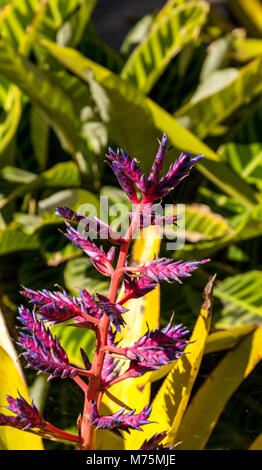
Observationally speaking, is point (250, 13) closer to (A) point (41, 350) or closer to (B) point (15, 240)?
(B) point (15, 240)

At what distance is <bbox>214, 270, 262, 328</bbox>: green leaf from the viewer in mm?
906

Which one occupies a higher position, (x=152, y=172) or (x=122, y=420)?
(x=152, y=172)

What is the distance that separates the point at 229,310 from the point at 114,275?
674mm

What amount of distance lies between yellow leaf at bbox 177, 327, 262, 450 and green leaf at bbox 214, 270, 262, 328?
42 cm

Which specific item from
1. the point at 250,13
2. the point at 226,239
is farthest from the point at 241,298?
the point at 250,13

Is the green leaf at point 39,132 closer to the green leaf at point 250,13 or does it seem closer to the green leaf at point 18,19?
the green leaf at point 18,19

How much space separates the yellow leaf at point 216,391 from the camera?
47 centimetres

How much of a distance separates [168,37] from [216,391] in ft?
2.89

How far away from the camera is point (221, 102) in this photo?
1.05 m

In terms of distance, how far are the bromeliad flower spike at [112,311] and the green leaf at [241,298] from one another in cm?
62

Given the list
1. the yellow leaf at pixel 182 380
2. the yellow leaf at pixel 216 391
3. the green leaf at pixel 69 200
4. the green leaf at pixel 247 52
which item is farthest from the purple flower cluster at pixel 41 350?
the green leaf at pixel 247 52

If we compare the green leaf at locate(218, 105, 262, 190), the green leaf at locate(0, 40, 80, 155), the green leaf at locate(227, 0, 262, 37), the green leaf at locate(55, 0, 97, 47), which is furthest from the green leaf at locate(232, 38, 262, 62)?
the green leaf at locate(0, 40, 80, 155)

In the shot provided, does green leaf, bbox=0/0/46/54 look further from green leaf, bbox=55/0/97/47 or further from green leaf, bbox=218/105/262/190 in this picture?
green leaf, bbox=218/105/262/190
